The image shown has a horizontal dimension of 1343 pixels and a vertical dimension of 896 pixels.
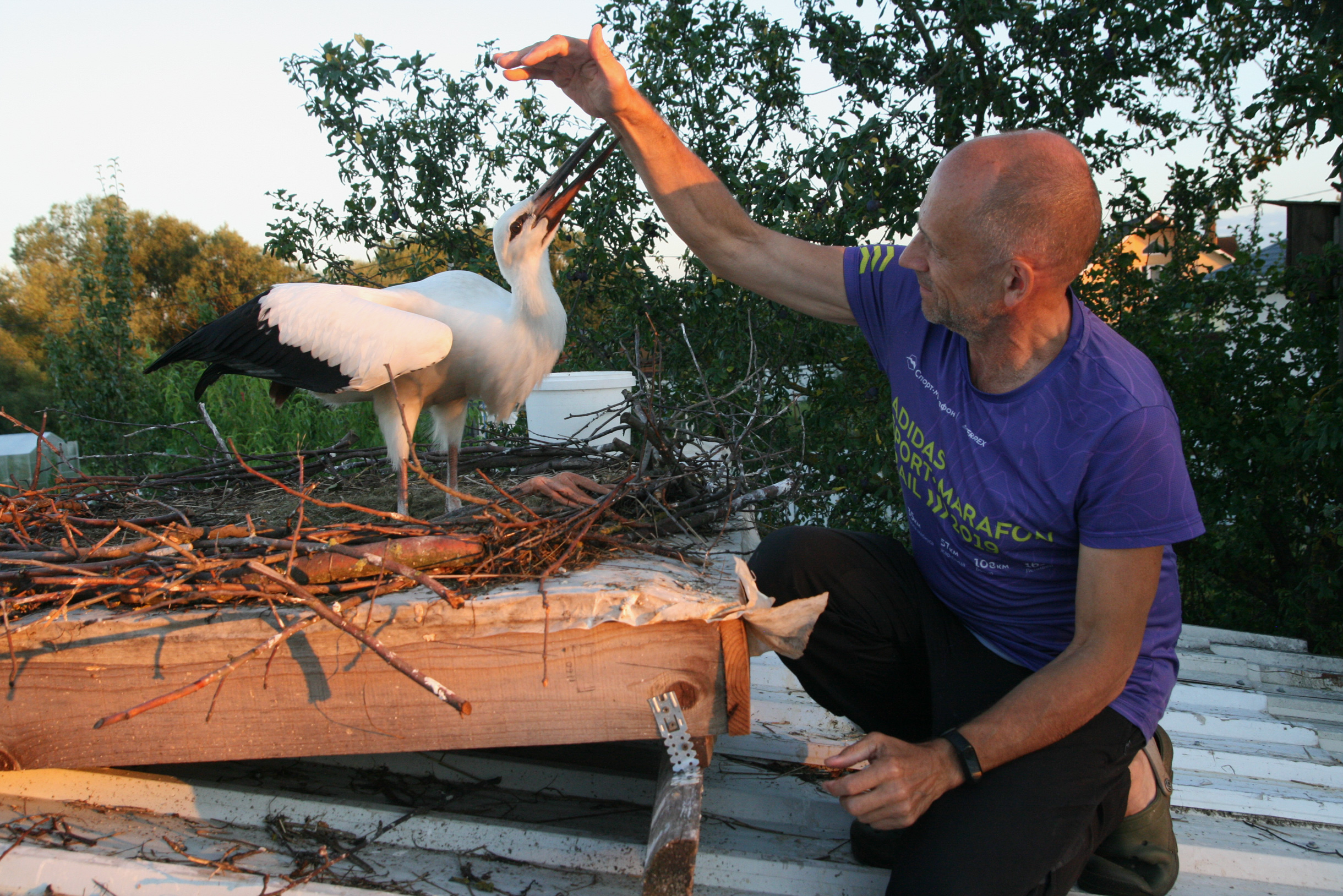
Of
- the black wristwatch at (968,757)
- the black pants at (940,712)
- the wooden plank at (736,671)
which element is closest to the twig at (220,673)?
the wooden plank at (736,671)

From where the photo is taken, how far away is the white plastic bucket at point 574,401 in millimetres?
4156

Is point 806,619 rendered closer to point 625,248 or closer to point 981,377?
point 981,377

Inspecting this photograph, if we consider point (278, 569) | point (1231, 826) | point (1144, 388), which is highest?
point (1144, 388)

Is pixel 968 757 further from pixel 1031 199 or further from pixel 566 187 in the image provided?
pixel 566 187

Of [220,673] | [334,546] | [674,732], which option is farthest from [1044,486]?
[220,673]

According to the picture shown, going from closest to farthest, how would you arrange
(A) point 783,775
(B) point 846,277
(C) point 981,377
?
(C) point 981,377 < (A) point 783,775 < (B) point 846,277

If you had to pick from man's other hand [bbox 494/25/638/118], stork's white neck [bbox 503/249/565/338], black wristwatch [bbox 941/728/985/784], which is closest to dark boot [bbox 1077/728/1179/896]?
black wristwatch [bbox 941/728/985/784]

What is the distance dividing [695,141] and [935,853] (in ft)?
12.3

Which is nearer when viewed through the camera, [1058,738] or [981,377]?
[1058,738]

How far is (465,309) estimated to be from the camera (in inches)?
148

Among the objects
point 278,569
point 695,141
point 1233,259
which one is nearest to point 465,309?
point 695,141

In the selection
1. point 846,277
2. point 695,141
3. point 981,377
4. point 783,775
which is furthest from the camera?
point 695,141

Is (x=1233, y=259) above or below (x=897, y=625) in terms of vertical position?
above

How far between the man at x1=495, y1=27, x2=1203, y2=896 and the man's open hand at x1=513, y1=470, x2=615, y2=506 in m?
0.56
